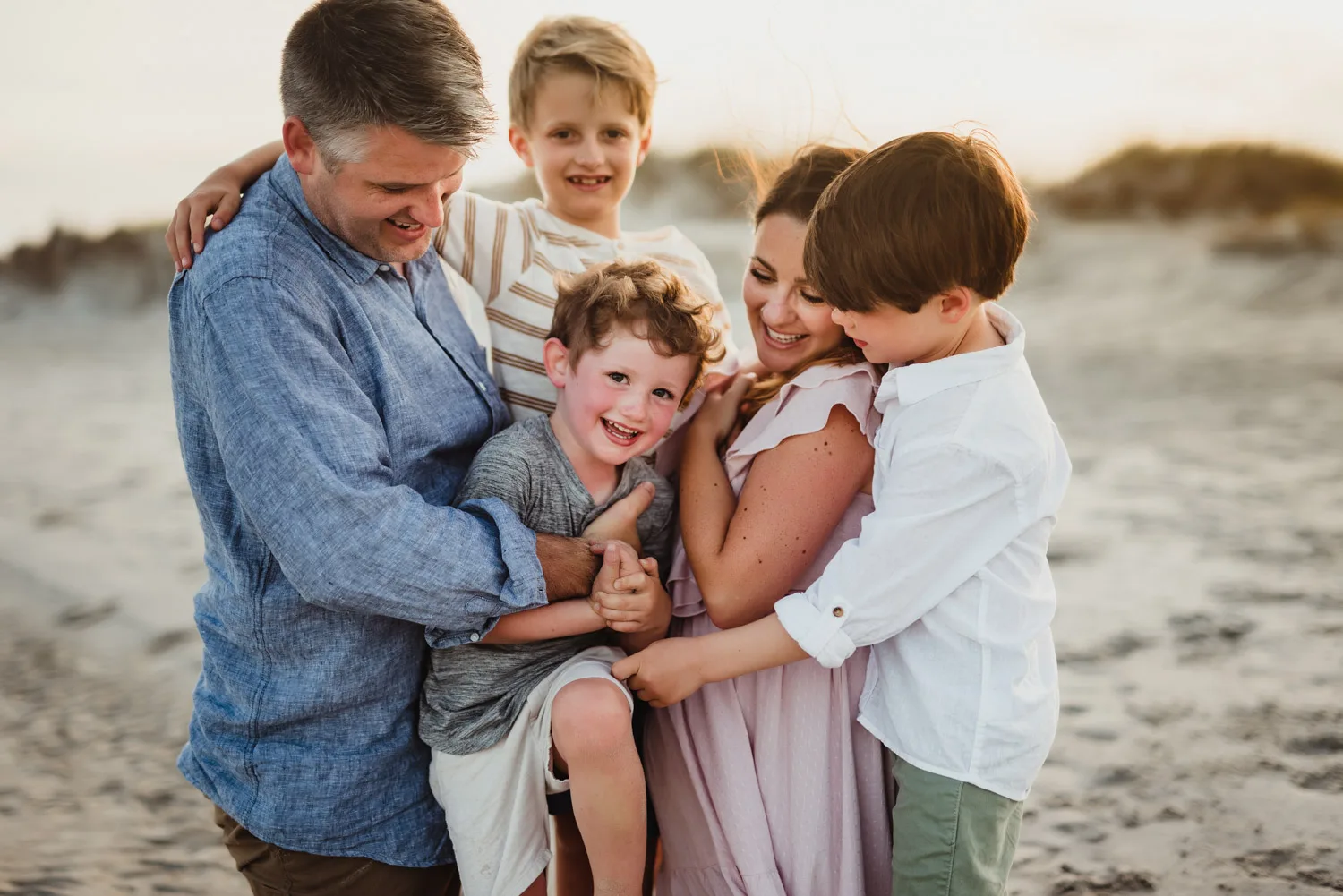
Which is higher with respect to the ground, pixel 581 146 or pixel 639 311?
pixel 581 146

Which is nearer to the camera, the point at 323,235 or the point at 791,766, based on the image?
the point at 323,235

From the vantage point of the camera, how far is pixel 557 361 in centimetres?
225

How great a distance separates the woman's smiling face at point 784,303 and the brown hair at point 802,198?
0.05 ft

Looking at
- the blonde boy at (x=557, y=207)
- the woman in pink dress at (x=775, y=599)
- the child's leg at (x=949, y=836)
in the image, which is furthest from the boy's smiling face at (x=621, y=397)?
the child's leg at (x=949, y=836)

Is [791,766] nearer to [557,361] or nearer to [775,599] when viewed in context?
[775,599]

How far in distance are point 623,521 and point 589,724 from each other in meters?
0.40

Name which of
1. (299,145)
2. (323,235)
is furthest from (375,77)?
(323,235)

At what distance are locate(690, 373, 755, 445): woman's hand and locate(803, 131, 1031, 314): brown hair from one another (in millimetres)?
478

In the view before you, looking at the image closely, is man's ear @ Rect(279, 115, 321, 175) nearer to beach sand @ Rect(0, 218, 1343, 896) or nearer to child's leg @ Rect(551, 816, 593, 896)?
child's leg @ Rect(551, 816, 593, 896)

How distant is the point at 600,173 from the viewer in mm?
2678

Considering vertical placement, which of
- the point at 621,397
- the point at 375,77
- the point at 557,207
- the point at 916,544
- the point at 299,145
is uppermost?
the point at 375,77

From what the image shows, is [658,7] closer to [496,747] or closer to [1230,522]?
[1230,522]

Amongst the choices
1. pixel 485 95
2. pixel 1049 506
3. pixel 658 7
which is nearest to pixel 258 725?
pixel 485 95

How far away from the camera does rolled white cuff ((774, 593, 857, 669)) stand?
1.87 metres
